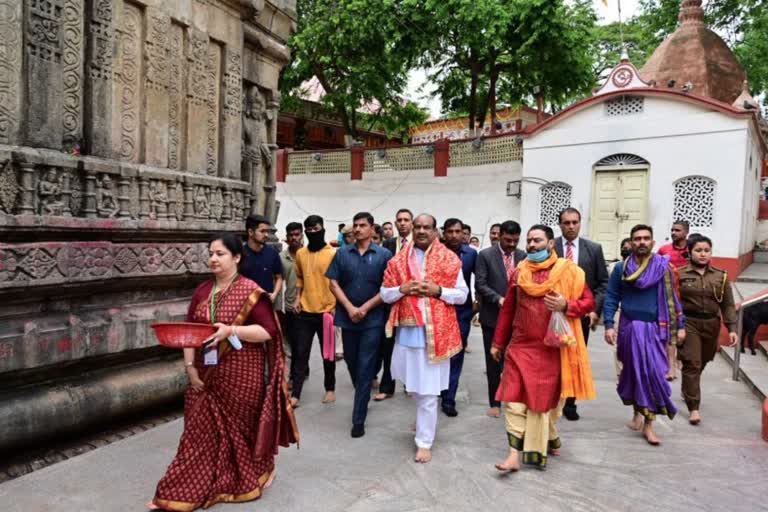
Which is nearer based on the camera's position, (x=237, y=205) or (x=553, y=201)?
(x=237, y=205)

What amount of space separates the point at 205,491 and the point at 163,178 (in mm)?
2852

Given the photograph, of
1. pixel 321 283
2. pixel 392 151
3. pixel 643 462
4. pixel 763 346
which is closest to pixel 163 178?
pixel 321 283

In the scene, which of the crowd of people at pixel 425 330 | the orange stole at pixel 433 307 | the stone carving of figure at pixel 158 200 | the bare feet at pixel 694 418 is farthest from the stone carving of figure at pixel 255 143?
the bare feet at pixel 694 418

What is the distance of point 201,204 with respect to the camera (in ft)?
17.7

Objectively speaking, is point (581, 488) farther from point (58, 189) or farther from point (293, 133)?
point (293, 133)

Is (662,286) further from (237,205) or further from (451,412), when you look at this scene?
(237,205)

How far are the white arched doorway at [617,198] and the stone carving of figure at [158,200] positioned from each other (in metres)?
10.0

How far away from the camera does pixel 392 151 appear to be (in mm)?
16844

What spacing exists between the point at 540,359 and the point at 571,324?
30 centimetres

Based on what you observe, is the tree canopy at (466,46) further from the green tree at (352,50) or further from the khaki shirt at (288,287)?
the khaki shirt at (288,287)

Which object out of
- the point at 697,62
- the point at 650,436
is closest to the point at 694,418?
the point at 650,436

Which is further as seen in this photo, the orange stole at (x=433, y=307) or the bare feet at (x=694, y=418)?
the bare feet at (x=694, y=418)

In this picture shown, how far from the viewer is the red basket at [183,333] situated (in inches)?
112

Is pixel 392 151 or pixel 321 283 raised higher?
pixel 392 151
